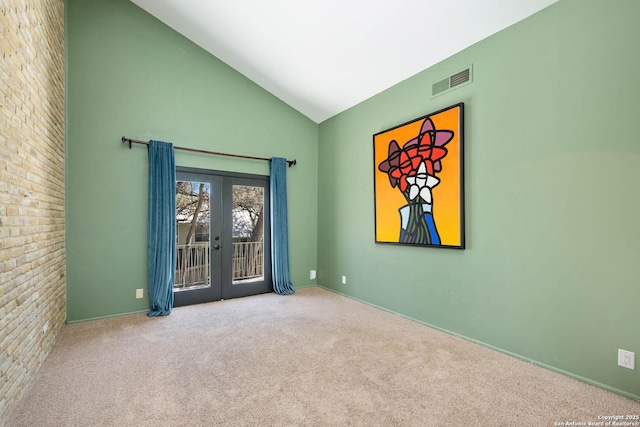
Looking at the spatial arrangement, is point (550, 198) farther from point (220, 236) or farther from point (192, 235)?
point (192, 235)

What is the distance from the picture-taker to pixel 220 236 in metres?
4.49

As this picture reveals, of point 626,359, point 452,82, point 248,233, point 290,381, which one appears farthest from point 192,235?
point 626,359

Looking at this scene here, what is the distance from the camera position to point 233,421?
1.81 metres

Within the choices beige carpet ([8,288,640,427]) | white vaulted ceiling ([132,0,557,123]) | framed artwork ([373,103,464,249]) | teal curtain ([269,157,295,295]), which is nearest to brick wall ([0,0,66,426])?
beige carpet ([8,288,640,427])

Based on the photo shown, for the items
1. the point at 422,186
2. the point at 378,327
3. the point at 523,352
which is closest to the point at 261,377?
the point at 378,327

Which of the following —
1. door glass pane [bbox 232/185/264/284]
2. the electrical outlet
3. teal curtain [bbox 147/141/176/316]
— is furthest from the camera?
door glass pane [bbox 232/185/264/284]

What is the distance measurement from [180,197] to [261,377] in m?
2.85

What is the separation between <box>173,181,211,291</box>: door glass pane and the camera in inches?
166

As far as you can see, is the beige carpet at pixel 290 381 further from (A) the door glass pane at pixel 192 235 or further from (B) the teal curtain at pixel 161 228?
(A) the door glass pane at pixel 192 235

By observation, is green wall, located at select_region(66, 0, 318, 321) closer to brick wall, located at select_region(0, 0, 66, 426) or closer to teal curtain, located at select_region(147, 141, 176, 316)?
teal curtain, located at select_region(147, 141, 176, 316)

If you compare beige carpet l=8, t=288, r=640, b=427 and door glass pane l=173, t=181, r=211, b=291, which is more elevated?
door glass pane l=173, t=181, r=211, b=291

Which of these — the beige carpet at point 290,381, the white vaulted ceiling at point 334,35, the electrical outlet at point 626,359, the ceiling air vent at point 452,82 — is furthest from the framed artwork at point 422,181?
the electrical outlet at point 626,359

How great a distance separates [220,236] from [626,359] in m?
4.39

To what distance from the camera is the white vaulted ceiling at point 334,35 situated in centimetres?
283
